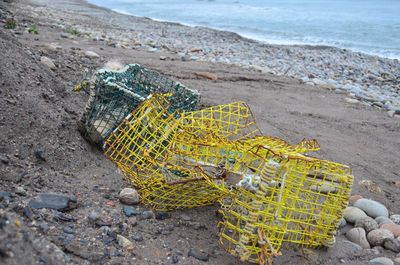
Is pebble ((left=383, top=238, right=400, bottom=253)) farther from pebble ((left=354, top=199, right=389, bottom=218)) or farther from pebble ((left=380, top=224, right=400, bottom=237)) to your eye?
pebble ((left=354, top=199, right=389, bottom=218))

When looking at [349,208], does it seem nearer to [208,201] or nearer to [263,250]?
[208,201]

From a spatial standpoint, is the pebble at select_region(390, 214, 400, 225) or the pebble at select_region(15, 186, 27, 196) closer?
the pebble at select_region(15, 186, 27, 196)

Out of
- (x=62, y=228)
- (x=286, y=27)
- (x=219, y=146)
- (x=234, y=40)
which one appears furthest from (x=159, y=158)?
(x=286, y=27)

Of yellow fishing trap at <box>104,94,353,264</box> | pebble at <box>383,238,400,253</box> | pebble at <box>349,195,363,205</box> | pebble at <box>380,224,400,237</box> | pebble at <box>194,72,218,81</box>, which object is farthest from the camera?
pebble at <box>194,72,218,81</box>

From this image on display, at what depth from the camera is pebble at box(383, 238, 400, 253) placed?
316 cm

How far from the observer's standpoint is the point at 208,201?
3.06 m

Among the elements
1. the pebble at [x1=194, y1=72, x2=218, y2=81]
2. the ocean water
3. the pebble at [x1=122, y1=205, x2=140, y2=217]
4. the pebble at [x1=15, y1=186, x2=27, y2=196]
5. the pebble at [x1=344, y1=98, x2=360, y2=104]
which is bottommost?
the pebble at [x1=122, y1=205, x2=140, y2=217]

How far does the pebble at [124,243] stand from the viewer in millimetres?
2453

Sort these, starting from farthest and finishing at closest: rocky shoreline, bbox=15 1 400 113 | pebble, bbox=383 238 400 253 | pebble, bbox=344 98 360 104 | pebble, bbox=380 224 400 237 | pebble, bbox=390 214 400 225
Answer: rocky shoreline, bbox=15 1 400 113 < pebble, bbox=344 98 360 104 < pebble, bbox=390 214 400 225 < pebble, bbox=380 224 400 237 < pebble, bbox=383 238 400 253

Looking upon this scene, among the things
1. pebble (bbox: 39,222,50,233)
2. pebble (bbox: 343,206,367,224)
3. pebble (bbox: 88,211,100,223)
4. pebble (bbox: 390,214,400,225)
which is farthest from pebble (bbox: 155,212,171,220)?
pebble (bbox: 390,214,400,225)

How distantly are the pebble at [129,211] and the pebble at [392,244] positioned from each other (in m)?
1.72

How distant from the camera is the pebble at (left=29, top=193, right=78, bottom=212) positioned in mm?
2556

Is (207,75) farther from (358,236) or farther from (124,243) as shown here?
(124,243)

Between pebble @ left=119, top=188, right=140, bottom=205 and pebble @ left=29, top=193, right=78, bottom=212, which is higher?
pebble @ left=29, top=193, right=78, bottom=212
